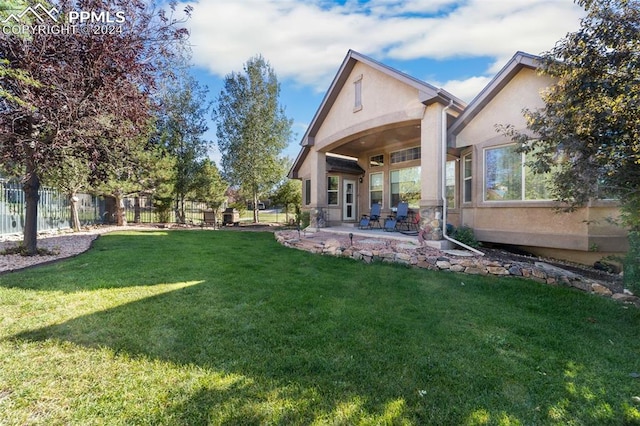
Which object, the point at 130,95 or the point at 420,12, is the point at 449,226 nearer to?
the point at 420,12

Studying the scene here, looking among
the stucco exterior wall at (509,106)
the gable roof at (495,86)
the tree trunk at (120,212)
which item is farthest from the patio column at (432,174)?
the tree trunk at (120,212)

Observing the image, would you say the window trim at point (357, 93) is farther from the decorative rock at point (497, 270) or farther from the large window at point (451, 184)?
the decorative rock at point (497, 270)

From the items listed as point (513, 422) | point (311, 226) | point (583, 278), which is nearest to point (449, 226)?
point (583, 278)

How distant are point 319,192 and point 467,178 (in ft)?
19.1

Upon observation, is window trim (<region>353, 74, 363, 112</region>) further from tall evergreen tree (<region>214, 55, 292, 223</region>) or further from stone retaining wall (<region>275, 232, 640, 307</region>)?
tall evergreen tree (<region>214, 55, 292, 223</region>)

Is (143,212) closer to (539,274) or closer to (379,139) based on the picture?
(379,139)

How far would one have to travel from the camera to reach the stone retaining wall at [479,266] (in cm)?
588

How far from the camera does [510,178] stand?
331 inches

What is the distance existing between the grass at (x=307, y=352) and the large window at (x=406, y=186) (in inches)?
285

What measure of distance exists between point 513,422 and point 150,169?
18381 mm

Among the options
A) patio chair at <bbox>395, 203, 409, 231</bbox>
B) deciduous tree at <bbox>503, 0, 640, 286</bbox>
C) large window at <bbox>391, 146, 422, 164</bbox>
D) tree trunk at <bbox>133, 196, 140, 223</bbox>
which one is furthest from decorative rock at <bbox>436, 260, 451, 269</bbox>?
tree trunk at <bbox>133, 196, 140, 223</bbox>

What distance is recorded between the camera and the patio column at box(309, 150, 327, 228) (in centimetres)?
1302

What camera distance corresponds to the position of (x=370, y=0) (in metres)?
9.56

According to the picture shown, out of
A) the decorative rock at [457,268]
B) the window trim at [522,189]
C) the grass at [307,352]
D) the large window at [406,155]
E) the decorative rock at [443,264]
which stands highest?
the large window at [406,155]
